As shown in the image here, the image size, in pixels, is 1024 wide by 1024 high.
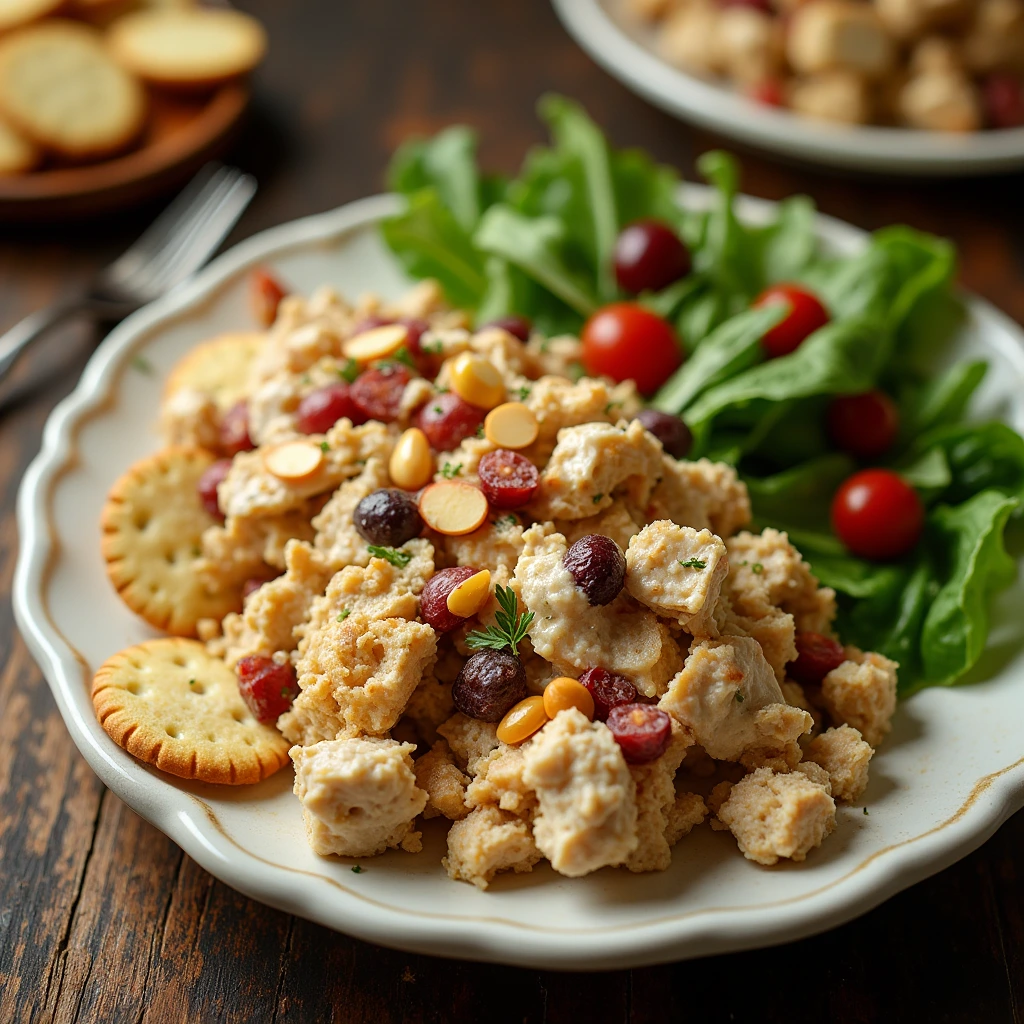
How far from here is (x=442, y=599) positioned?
2857 mm

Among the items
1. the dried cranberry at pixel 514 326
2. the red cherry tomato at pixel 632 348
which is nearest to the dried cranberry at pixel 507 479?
the dried cranberry at pixel 514 326

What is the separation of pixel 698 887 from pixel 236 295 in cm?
296

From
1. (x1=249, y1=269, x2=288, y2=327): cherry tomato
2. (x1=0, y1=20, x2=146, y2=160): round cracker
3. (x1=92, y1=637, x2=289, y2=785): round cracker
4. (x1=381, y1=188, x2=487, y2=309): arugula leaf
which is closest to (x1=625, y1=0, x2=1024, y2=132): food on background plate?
(x1=381, y1=188, x2=487, y2=309): arugula leaf

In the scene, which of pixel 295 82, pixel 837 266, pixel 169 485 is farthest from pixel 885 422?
pixel 295 82

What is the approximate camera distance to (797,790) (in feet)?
8.63

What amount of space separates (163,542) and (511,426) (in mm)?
1201

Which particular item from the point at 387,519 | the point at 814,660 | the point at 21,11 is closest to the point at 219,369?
the point at 387,519

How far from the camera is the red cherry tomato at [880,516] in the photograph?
3648 millimetres

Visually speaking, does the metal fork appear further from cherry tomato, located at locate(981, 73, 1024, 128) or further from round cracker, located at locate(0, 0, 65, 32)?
cherry tomato, located at locate(981, 73, 1024, 128)

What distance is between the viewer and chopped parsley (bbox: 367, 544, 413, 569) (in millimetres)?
2975

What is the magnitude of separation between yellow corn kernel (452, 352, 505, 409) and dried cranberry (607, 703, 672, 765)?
109cm

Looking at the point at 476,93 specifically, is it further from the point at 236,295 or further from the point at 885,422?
the point at 885,422

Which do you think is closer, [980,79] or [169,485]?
[169,485]

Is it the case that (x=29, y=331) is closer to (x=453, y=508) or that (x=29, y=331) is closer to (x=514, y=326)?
(x=514, y=326)
